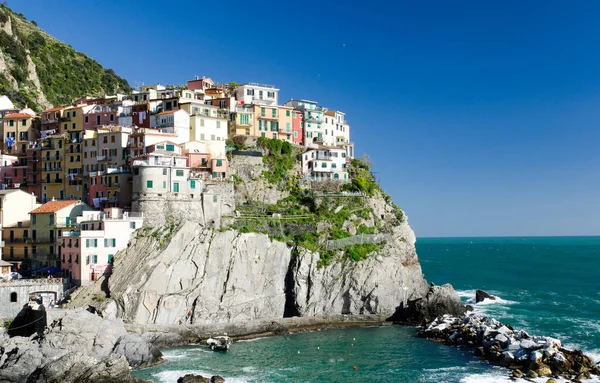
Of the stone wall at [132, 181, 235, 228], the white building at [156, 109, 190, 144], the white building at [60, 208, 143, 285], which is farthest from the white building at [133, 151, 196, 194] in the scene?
the white building at [156, 109, 190, 144]

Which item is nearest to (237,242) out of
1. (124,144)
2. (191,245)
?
(191,245)

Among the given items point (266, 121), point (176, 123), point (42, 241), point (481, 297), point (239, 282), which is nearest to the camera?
point (239, 282)

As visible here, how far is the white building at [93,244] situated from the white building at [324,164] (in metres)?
28.9

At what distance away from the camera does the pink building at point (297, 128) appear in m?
88.5

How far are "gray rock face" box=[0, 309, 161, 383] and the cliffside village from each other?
10.4 metres

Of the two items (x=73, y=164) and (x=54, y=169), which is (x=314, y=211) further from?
(x=54, y=169)

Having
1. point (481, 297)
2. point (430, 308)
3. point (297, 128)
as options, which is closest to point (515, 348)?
point (430, 308)

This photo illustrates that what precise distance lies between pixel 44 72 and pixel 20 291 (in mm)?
75459

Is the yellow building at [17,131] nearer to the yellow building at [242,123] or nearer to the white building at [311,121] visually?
the yellow building at [242,123]

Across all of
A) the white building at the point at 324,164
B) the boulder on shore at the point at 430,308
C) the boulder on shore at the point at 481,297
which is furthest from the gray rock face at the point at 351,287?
the white building at the point at 324,164

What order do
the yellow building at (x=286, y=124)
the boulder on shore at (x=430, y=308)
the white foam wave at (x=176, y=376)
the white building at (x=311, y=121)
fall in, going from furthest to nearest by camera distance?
the white building at (x=311, y=121) < the yellow building at (x=286, y=124) < the boulder on shore at (x=430, y=308) < the white foam wave at (x=176, y=376)

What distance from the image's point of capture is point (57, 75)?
121 metres

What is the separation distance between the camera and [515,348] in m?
A: 49.5

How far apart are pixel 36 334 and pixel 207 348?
13981 millimetres
